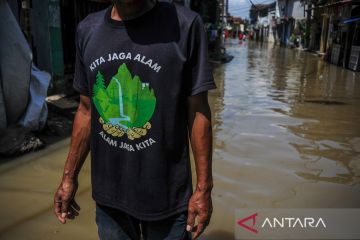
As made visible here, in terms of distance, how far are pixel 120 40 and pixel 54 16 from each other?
22.4 ft

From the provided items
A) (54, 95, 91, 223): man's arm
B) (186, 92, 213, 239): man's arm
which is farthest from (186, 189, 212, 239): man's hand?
(54, 95, 91, 223): man's arm

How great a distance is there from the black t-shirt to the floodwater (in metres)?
1.76

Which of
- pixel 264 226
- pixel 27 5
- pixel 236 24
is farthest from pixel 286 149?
pixel 236 24

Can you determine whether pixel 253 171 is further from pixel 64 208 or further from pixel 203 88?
pixel 203 88

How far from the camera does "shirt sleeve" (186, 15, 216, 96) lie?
1.63 meters

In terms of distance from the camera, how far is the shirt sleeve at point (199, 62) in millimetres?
1629

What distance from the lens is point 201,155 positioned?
1732mm

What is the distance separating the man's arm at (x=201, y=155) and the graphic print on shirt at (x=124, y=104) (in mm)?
190

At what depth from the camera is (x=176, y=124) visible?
171 centimetres

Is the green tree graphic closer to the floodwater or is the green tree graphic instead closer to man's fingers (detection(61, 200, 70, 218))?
man's fingers (detection(61, 200, 70, 218))

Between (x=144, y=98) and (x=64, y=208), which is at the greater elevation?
(x=144, y=98)

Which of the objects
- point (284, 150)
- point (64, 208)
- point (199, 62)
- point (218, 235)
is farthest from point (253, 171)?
point (199, 62)

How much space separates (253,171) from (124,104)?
337 cm

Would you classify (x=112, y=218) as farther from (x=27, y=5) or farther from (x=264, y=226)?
(x=27, y=5)
